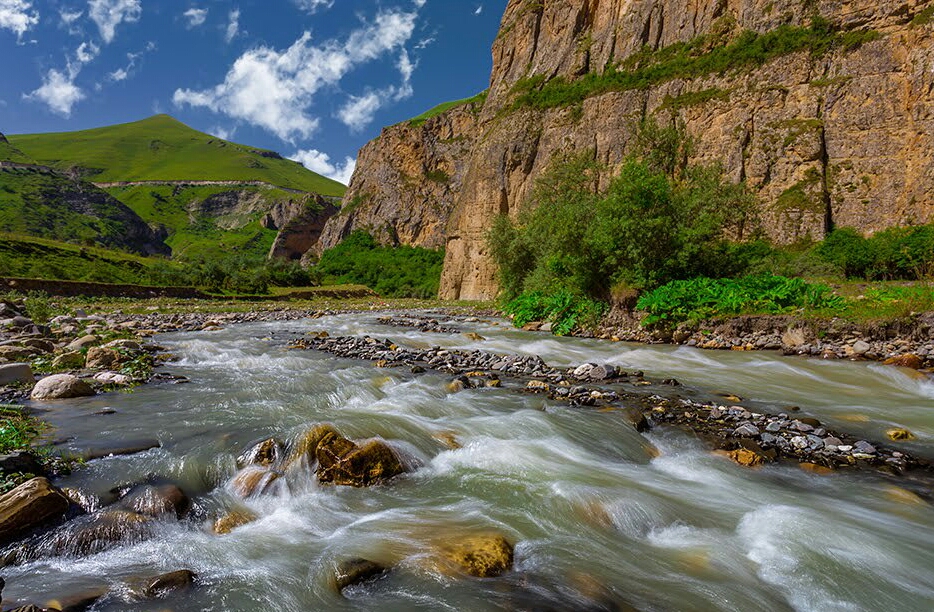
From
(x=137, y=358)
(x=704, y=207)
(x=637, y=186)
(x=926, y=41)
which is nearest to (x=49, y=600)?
(x=137, y=358)

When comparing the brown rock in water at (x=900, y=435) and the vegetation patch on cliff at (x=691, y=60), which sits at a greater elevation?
the vegetation patch on cliff at (x=691, y=60)

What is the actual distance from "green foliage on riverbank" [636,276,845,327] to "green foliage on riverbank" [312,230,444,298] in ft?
201

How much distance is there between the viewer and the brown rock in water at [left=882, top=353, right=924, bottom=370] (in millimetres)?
10219

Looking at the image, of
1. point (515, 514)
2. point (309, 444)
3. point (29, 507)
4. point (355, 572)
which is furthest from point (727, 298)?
point (29, 507)

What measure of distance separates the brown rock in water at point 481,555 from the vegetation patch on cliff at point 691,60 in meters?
54.5

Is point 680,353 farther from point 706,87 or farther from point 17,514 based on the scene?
point 706,87

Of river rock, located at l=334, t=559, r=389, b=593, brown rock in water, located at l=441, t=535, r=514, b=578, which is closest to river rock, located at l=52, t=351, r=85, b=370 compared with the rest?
river rock, located at l=334, t=559, r=389, b=593

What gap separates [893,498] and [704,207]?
1840cm

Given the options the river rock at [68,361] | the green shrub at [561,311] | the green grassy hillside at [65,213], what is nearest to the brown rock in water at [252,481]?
the river rock at [68,361]

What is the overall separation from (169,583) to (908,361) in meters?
14.5

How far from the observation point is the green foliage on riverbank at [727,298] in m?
14.0

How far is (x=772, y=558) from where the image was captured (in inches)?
153

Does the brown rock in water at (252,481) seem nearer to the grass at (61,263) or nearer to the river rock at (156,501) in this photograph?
the river rock at (156,501)

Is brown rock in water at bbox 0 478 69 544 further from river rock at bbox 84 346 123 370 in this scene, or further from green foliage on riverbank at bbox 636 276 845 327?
green foliage on riverbank at bbox 636 276 845 327
